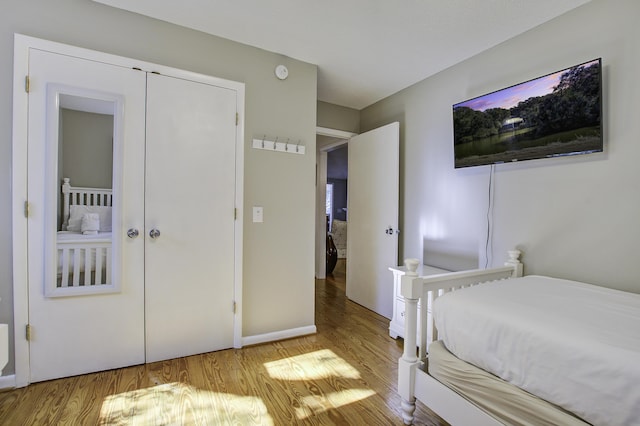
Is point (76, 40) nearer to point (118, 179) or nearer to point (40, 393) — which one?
point (118, 179)

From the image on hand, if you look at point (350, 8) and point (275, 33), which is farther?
point (275, 33)

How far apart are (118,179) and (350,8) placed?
6.31 feet

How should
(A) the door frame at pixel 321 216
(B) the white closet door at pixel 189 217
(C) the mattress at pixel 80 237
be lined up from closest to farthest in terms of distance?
(C) the mattress at pixel 80 237
(B) the white closet door at pixel 189 217
(A) the door frame at pixel 321 216

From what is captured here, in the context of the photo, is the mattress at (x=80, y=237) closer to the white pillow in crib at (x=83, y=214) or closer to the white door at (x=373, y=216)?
the white pillow in crib at (x=83, y=214)

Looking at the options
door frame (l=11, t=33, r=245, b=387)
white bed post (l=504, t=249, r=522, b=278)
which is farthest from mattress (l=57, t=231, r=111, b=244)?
white bed post (l=504, t=249, r=522, b=278)

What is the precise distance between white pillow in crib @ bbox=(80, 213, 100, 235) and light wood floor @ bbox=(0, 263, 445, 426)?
944 millimetres

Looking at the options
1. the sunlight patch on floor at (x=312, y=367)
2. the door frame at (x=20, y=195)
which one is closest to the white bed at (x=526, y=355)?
the sunlight patch on floor at (x=312, y=367)

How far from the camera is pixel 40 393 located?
5.61 feet

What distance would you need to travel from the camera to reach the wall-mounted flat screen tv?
5.48 feet

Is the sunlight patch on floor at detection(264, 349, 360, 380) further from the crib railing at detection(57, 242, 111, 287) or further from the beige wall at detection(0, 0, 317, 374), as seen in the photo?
the crib railing at detection(57, 242, 111, 287)

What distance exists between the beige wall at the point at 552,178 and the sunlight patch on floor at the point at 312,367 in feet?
4.53

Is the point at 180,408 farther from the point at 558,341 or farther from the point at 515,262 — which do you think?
the point at 515,262

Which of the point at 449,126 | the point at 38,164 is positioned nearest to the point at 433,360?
the point at 449,126

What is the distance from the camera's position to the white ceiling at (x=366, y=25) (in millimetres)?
1858
